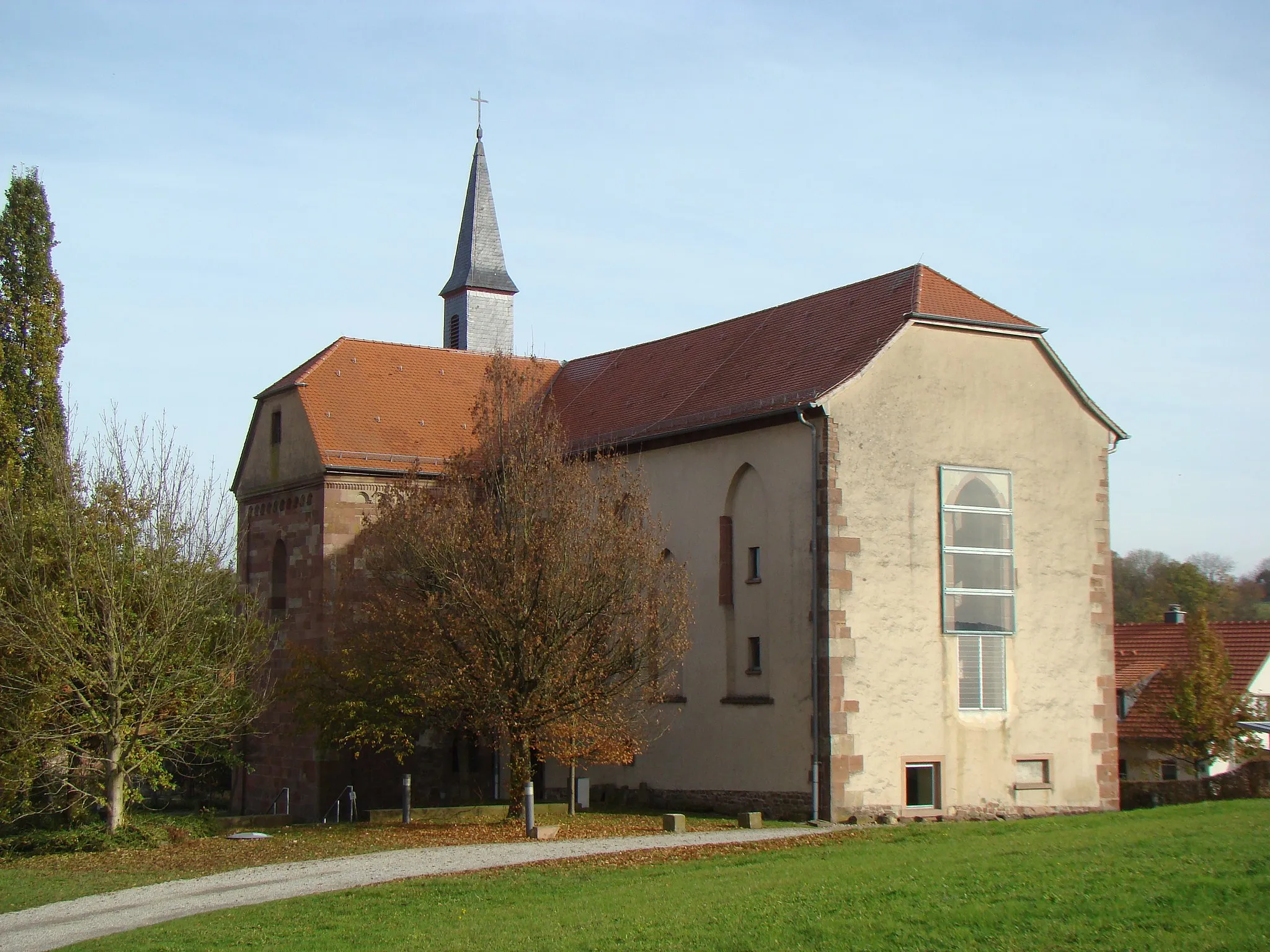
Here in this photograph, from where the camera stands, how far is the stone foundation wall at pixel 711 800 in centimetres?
2334

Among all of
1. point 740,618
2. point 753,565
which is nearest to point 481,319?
point 753,565

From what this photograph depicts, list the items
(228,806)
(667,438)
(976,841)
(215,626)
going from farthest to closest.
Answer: (228,806) < (667,438) < (215,626) < (976,841)

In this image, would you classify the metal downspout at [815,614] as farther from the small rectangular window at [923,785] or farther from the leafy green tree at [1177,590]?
the leafy green tree at [1177,590]

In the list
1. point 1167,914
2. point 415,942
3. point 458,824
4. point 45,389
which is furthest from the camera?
point 45,389

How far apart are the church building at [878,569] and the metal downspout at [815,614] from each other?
0.04 meters

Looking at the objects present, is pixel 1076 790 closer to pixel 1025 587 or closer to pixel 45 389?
pixel 1025 587

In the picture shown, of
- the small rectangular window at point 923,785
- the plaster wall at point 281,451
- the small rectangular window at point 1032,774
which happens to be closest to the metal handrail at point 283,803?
the plaster wall at point 281,451

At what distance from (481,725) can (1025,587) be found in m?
9.90

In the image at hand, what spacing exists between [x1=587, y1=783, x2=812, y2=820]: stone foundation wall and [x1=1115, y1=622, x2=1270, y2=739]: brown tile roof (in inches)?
617

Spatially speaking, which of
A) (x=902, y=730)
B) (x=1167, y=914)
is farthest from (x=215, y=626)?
(x=1167, y=914)

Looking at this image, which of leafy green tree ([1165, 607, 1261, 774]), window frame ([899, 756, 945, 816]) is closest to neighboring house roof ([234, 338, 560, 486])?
window frame ([899, 756, 945, 816])

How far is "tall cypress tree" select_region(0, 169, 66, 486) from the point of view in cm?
3056

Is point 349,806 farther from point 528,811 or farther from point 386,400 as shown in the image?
point 528,811

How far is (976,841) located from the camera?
17.6m
